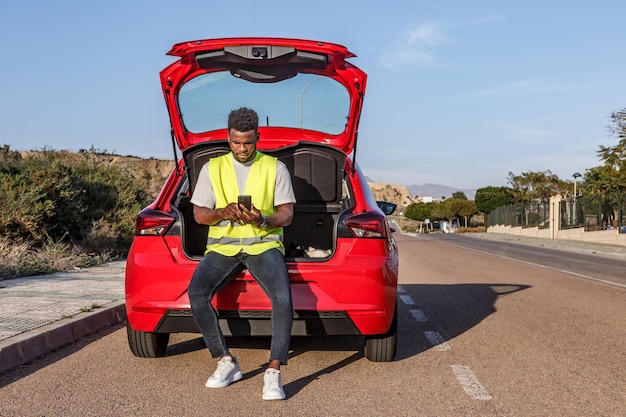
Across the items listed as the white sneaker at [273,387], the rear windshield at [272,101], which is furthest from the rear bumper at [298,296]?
the rear windshield at [272,101]

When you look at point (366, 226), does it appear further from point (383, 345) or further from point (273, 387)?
point (273, 387)

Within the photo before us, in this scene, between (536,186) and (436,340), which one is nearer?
(436,340)

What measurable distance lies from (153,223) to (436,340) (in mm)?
2903

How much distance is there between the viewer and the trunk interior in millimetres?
6555

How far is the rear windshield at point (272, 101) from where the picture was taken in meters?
6.67

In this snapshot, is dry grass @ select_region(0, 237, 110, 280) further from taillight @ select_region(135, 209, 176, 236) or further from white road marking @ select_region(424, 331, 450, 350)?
white road marking @ select_region(424, 331, 450, 350)

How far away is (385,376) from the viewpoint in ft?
18.5

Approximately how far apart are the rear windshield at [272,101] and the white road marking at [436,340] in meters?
2.07

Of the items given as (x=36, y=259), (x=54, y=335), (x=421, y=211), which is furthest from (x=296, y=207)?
(x=421, y=211)

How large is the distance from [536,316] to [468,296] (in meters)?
2.26

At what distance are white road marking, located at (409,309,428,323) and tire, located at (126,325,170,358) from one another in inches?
130

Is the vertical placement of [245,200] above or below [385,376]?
above

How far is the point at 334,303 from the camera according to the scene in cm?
552

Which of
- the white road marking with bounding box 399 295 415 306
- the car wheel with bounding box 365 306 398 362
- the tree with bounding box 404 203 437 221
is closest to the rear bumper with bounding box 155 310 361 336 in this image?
the car wheel with bounding box 365 306 398 362
